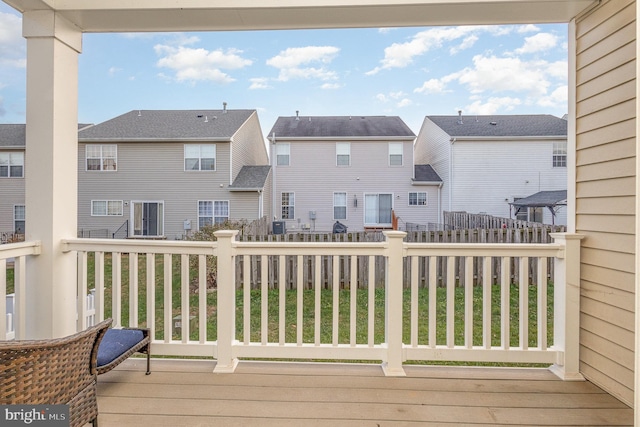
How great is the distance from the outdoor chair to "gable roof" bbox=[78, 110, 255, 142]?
1060 centimetres

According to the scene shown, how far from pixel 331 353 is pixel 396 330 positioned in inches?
18.7

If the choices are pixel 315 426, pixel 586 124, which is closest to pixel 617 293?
pixel 586 124

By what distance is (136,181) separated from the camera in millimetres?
12164

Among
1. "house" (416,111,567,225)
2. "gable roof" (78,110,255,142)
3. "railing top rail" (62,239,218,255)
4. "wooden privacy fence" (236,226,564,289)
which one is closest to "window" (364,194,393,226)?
"house" (416,111,567,225)

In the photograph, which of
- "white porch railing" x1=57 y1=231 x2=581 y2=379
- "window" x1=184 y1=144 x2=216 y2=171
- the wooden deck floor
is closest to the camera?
the wooden deck floor

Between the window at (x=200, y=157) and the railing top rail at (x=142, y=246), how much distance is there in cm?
1022

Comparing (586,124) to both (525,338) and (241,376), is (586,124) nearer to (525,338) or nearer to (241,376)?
(525,338)

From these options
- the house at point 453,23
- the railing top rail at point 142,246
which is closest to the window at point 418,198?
the house at point 453,23

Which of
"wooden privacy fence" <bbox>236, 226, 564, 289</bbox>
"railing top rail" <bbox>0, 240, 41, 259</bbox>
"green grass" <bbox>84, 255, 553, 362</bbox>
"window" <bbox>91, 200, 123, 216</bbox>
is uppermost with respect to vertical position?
"window" <bbox>91, 200, 123, 216</bbox>

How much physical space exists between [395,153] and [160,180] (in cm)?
889

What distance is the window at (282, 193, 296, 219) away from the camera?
13781 mm

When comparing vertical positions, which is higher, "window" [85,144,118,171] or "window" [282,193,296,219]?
"window" [85,144,118,171]

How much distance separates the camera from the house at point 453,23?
204cm

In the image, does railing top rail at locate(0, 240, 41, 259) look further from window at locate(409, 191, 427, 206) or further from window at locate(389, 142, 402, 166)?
window at locate(409, 191, 427, 206)
